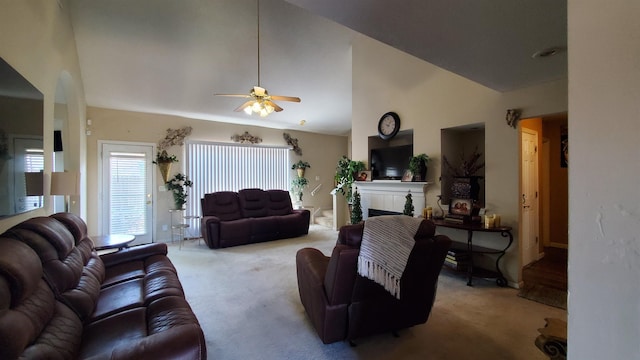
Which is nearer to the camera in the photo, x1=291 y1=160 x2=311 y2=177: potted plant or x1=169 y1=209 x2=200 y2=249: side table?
x1=169 y1=209 x2=200 y2=249: side table

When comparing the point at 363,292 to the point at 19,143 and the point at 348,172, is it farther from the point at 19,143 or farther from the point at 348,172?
the point at 348,172

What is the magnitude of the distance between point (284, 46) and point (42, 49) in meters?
2.87

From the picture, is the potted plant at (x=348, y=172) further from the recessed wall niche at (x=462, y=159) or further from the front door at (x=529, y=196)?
the front door at (x=529, y=196)

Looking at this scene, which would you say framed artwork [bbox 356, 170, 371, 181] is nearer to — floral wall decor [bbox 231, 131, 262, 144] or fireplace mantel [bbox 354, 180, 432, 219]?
fireplace mantel [bbox 354, 180, 432, 219]

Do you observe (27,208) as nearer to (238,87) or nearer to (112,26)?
(112,26)

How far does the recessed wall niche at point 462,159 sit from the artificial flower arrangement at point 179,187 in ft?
16.2

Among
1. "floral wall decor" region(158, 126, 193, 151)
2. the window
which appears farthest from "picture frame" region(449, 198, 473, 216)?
the window

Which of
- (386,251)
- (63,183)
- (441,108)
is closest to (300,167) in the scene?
(441,108)

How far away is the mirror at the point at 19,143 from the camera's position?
1.74 meters

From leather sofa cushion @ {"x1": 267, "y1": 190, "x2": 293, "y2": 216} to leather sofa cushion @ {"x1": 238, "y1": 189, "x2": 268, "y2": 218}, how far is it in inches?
4.9

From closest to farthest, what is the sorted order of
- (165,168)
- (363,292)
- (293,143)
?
(363,292)
(165,168)
(293,143)

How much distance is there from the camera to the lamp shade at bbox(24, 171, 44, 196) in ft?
6.73

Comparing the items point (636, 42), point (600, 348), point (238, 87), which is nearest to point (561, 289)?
point (600, 348)

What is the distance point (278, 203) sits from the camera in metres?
6.41
